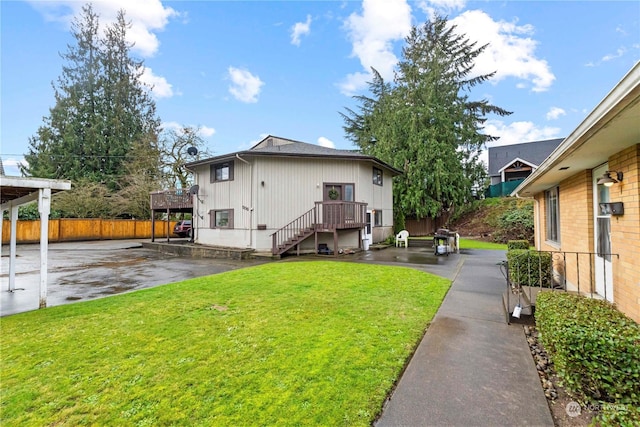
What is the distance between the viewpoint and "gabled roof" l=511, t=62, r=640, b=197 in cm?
189

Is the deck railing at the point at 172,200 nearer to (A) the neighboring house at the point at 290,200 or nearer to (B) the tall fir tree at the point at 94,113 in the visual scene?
(A) the neighboring house at the point at 290,200

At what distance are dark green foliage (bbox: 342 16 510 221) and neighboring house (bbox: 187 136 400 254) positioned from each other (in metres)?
6.76

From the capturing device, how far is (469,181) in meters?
22.7

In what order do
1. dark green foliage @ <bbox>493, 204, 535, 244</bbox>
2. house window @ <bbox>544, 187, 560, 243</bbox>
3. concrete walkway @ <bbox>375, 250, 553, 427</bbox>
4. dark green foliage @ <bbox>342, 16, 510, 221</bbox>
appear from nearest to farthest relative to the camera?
concrete walkway @ <bbox>375, 250, 553, 427</bbox>, house window @ <bbox>544, 187, 560, 243</bbox>, dark green foliage @ <bbox>493, 204, 535, 244</bbox>, dark green foliage @ <bbox>342, 16, 510, 221</bbox>

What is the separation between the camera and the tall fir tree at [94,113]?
2938 centimetres

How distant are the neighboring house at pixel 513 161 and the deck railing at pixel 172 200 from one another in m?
26.2

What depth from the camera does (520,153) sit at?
98.2 ft

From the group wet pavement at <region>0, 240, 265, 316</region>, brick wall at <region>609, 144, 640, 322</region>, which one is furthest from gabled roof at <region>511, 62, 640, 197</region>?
wet pavement at <region>0, 240, 265, 316</region>

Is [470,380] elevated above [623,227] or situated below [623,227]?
below

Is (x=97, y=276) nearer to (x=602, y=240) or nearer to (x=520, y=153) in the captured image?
(x=602, y=240)

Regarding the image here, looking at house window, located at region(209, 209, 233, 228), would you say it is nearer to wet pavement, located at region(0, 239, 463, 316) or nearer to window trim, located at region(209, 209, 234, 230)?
window trim, located at region(209, 209, 234, 230)

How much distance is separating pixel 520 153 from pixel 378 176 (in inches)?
867

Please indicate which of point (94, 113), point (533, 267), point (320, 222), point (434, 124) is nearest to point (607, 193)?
point (533, 267)
